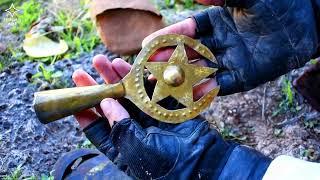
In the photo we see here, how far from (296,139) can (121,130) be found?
0.75m

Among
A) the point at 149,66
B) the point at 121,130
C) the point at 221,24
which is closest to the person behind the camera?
the point at 121,130

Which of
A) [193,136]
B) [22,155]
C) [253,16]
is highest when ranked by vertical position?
[253,16]

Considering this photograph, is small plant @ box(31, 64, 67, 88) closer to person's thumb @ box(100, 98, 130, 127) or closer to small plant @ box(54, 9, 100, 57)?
small plant @ box(54, 9, 100, 57)

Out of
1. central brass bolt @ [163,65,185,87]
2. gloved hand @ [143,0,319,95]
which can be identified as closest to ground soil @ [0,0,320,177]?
gloved hand @ [143,0,319,95]

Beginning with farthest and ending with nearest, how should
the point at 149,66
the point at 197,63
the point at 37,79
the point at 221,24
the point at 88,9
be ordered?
the point at 88,9 < the point at 37,79 < the point at 221,24 < the point at 197,63 < the point at 149,66

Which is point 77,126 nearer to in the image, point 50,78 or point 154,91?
point 50,78

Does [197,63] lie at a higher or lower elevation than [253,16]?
lower

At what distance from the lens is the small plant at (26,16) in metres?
2.29

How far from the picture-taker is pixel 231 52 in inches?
68.6

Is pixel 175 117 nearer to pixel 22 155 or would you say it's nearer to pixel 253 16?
pixel 253 16

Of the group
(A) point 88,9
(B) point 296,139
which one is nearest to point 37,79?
(A) point 88,9

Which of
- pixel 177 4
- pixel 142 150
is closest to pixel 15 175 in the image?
pixel 142 150

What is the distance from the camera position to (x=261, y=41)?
171 centimetres

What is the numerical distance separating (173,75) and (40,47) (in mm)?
835
